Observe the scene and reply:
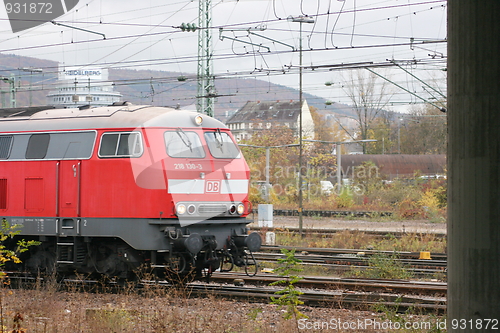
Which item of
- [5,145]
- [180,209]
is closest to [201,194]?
[180,209]

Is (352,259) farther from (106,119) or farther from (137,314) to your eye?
(137,314)

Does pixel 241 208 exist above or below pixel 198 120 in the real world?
below

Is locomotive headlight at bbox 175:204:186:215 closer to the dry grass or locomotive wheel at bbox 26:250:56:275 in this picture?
the dry grass

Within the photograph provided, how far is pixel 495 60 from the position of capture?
5539mm

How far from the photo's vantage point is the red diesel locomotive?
10.7 meters

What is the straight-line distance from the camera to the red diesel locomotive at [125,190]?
1070 centimetres

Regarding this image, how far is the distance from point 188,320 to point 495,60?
544cm

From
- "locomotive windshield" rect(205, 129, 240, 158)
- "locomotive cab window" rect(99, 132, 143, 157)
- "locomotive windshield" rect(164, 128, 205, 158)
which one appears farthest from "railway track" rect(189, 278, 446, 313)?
"locomotive cab window" rect(99, 132, 143, 157)

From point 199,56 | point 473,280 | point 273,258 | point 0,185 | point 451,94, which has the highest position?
point 199,56

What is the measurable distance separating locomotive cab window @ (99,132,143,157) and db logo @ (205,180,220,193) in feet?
4.86

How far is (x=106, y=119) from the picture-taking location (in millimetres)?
11305

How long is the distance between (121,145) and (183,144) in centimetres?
122

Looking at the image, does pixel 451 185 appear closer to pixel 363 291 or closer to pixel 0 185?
pixel 363 291

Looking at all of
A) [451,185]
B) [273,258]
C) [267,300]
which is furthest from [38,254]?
[451,185]
